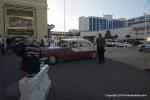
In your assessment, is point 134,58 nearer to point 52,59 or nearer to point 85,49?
point 85,49

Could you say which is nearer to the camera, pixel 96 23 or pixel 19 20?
pixel 19 20

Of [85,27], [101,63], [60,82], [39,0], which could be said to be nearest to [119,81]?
[60,82]

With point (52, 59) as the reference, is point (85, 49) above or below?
above

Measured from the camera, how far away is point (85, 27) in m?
134

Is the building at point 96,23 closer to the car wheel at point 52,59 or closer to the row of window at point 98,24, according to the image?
the row of window at point 98,24

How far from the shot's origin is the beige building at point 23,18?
102 feet

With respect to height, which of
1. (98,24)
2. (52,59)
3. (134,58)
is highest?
(98,24)

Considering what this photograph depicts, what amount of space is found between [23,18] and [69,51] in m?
15.8

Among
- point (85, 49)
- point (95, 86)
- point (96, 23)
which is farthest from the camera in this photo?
point (96, 23)

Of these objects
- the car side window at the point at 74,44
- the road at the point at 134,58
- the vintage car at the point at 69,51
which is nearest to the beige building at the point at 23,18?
the road at the point at 134,58

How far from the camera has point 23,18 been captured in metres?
32.1

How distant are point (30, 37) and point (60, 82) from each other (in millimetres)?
23116

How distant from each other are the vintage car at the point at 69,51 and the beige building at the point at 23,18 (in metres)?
14.4

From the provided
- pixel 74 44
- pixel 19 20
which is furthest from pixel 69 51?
pixel 19 20
